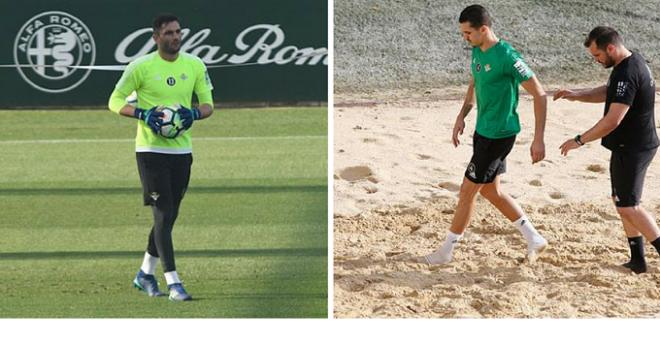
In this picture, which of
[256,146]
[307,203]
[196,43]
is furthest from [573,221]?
[196,43]

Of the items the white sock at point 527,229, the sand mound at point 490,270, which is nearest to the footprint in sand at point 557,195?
the sand mound at point 490,270

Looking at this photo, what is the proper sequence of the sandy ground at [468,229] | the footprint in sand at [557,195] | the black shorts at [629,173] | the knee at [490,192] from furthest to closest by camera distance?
the footprint in sand at [557,195], the knee at [490,192], the sandy ground at [468,229], the black shorts at [629,173]

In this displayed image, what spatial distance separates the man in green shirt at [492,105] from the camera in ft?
20.3

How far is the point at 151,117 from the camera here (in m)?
6.00

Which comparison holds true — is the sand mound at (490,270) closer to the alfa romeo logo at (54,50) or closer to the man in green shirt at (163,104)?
the man in green shirt at (163,104)

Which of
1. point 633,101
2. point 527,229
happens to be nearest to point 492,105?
point 633,101

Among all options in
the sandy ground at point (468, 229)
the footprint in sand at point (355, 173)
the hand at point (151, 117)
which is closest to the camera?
the hand at point (151, 117)

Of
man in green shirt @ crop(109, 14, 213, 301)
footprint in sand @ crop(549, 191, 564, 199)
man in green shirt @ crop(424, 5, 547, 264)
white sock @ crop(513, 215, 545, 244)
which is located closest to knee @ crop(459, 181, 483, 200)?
man in green shirt @ crop(424, 5, 547, 264)

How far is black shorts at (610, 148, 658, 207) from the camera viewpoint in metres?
6.34

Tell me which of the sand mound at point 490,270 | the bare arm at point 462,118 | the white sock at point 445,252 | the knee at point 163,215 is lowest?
the sand mound at point 490,270

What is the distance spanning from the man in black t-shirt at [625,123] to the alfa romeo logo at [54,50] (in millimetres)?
6105

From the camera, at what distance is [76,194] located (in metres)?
9.12

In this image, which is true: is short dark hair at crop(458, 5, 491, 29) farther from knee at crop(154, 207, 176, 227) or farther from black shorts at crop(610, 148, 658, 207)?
knee at crop(154, 207, 176, 227)

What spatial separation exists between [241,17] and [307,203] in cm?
331
